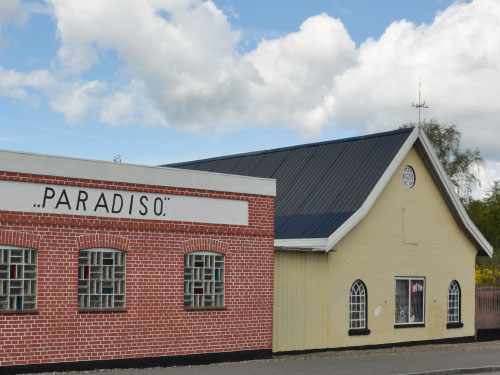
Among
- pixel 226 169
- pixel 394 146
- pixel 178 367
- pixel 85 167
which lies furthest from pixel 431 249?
pixel 85 167

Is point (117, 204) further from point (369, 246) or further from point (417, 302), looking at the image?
point (417, 302)

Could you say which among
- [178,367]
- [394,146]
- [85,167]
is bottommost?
[178,367]

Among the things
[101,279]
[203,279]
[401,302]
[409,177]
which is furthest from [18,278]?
[409,177]

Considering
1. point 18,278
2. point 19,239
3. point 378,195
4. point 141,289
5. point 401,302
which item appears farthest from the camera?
point 401,302

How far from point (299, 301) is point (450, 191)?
7814 mm

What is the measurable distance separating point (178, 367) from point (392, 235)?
9726 mm

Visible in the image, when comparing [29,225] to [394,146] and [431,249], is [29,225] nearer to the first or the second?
[394,146]

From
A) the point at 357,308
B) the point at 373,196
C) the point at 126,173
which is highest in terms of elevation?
the point at 373,196

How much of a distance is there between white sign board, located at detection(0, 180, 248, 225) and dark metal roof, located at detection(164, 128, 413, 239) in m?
4.34

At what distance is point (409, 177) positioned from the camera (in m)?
27.1

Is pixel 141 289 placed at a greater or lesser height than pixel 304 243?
lesser

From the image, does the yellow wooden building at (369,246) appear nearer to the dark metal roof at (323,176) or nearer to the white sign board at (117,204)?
the dark metal roof at (323,176)

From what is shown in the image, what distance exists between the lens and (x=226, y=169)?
104ft

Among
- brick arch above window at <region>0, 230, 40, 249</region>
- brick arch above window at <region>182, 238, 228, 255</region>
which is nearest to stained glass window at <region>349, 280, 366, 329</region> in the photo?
brick arch above window at <region>182, 238, 228, 255</region>
